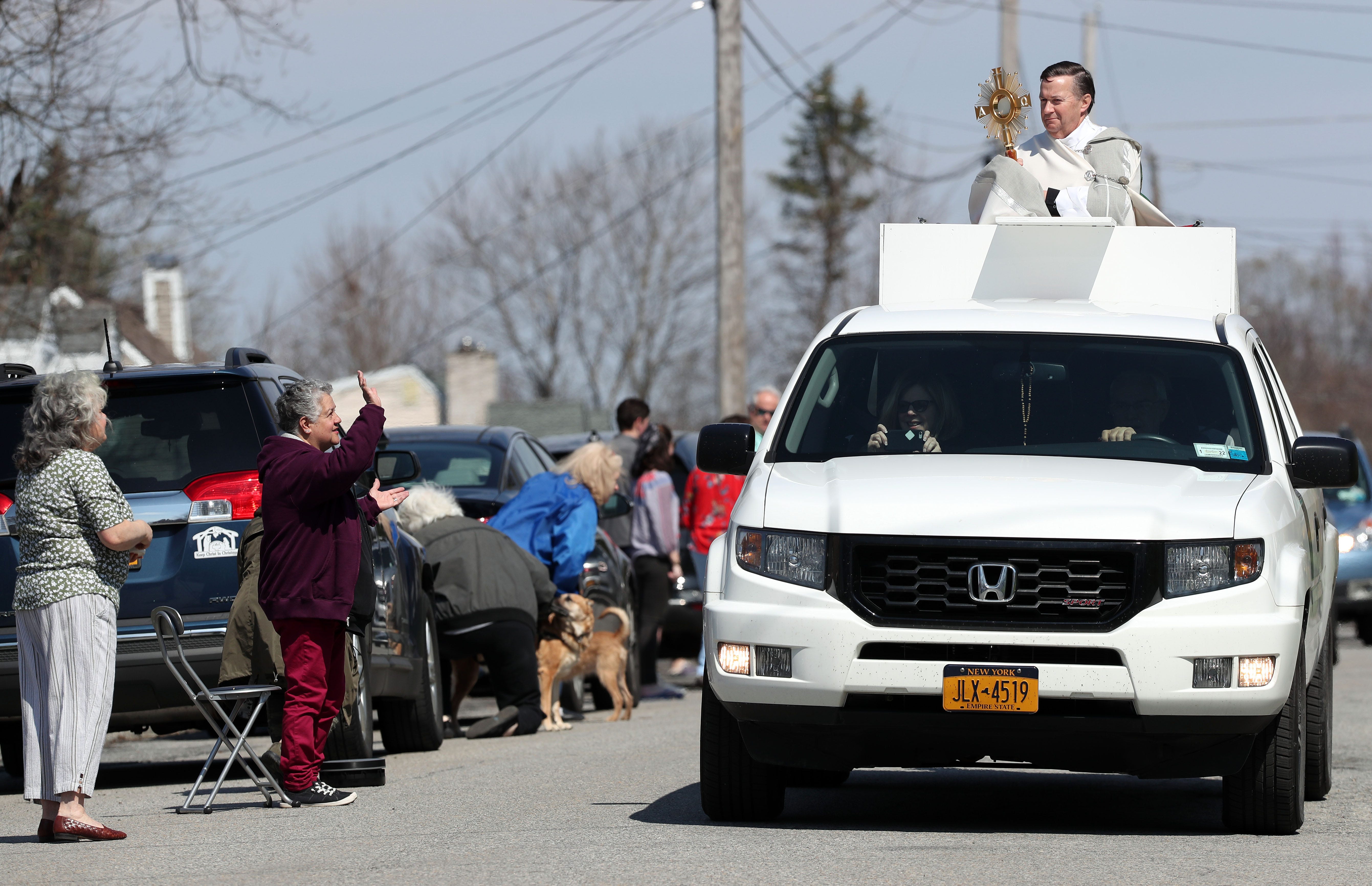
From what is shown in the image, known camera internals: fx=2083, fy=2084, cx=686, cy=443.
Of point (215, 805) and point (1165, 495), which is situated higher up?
point (1165, 495)

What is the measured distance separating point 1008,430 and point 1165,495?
879 millimetres

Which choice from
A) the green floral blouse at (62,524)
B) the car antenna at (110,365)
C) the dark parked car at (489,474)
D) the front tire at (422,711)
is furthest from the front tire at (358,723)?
the dark parked car at (489,474)

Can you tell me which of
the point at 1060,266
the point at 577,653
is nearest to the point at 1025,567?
the point at 1060,266

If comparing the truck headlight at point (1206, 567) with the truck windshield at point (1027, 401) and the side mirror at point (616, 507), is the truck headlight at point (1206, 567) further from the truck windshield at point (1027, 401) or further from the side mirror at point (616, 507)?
the side mirror at point (616, 507)

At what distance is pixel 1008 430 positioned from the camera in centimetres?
786

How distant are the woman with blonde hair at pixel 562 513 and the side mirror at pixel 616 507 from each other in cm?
93

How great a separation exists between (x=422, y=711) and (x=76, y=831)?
3.45 meters

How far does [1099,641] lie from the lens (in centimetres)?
691

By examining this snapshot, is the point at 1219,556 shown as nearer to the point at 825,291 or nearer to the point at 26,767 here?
the point at 26,767

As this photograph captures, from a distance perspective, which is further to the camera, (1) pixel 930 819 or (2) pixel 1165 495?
(1) pixel 930 819

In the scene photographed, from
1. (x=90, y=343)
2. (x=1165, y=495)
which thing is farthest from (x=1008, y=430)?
(x=90, y=343)

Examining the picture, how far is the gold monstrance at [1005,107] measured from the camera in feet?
32.6

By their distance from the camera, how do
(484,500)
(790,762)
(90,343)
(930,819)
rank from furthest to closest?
(90,343), (484,500), (930,819), (790,762)

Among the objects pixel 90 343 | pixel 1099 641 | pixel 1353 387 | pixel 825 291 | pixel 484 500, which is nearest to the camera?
pixel 1099 641
